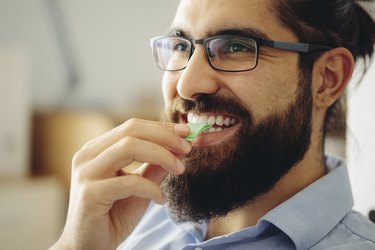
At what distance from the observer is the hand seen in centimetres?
83

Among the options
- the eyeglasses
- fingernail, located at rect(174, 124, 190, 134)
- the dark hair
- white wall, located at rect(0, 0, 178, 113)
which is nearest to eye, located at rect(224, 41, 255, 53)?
the eyeglasses

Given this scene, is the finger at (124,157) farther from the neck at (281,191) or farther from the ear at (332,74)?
the ear at (332,74)

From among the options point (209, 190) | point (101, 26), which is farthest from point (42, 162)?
point (209, 190)

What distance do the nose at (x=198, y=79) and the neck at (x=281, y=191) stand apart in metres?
0.29

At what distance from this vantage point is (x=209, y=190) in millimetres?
1028

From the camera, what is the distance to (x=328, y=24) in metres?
1.07

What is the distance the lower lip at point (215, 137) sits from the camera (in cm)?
100

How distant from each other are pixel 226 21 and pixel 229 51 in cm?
7

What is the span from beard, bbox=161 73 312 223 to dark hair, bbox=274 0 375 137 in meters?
0.11

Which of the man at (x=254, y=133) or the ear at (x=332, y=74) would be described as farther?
A: the ear at (x=332, y=74)

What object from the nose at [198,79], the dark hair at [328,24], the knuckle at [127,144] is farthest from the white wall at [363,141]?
the knuckle at [127,144]

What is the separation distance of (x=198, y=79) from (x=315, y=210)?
0.40 m

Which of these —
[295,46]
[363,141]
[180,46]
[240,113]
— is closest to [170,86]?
[180,46]

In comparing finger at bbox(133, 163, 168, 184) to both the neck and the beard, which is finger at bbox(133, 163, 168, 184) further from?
the neck
